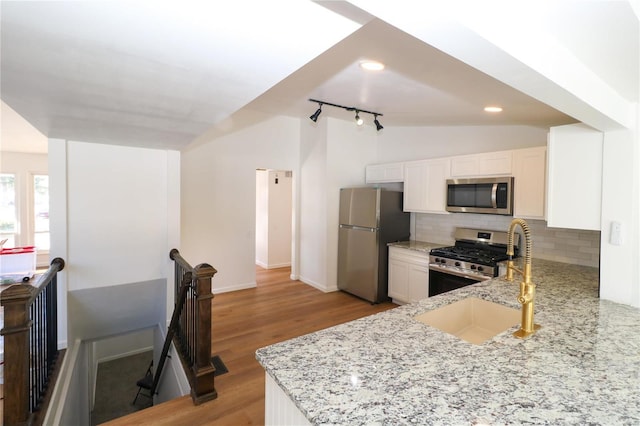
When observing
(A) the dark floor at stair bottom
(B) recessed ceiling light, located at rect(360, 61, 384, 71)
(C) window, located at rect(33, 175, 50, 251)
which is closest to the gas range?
(B) recessed ceiling light, located at rect(360, 61, 384, 71)

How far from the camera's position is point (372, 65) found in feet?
7.86

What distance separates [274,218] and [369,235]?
113 inches

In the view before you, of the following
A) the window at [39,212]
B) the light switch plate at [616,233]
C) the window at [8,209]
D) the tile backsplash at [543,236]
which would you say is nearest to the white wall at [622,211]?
the light switch plate at [616,233]

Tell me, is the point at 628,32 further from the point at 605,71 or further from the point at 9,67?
the point at 9,67

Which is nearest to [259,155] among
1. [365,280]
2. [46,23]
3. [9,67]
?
[365,280]

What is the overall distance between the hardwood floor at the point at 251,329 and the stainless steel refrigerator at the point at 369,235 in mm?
267

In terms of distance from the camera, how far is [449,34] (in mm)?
847

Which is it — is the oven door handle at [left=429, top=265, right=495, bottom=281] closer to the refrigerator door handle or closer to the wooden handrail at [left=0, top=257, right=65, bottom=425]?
the refrigerator door handle

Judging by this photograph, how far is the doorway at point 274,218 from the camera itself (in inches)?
262

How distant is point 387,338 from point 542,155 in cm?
276

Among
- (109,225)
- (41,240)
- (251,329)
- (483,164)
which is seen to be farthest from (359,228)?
(41,240)

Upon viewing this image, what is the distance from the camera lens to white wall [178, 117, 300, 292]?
4508 millimetres

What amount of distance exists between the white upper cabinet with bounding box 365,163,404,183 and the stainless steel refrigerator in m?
0.27

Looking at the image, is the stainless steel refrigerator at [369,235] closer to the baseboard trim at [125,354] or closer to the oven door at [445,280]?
the oven door at [445,280]
